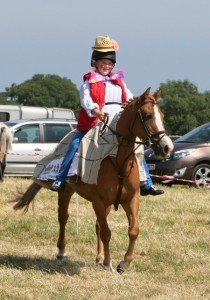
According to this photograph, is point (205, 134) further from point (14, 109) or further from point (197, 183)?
point (14, 109)

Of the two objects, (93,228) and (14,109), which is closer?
(93,228)

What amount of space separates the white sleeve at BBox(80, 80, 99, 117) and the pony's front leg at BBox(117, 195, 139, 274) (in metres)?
1.06

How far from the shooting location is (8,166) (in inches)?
919

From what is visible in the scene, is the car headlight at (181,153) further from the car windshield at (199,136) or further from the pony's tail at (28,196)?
the pony's tail at (28,196)

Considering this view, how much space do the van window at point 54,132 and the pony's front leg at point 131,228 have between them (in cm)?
1466

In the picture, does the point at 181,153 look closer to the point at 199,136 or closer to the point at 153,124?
the point at 199,136

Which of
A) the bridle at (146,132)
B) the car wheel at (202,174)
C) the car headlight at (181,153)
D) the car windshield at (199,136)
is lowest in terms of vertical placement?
the car wheel at (202,174)

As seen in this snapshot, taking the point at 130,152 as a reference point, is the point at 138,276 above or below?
below

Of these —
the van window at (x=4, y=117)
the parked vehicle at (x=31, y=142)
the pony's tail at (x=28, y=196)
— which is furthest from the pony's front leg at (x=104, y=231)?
the van window at (x=4, y=117)

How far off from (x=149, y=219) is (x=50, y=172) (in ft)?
13.9

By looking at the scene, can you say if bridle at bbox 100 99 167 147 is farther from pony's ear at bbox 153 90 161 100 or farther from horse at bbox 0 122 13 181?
horse at bbox 0 122 13 181

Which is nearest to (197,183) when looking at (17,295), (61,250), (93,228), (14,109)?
(93,228)

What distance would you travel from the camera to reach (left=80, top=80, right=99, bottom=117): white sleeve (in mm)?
9750

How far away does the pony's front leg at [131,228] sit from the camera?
31.6ft
